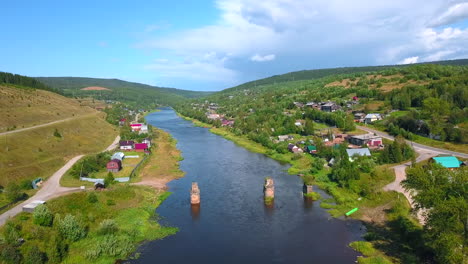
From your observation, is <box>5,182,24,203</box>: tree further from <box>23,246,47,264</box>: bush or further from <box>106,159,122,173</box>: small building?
<box>106,159,122,173</box>: small building

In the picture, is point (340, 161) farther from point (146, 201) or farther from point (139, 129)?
point (139, 129)

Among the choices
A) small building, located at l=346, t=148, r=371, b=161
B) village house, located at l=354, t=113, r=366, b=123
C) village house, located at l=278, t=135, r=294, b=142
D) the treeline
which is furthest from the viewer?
the treeline

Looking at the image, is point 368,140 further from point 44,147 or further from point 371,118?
point 44,147

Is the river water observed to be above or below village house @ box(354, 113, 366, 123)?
below

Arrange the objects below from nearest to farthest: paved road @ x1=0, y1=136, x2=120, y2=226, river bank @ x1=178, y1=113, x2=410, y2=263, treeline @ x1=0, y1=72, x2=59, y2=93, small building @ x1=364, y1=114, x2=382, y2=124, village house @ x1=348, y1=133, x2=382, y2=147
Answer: river bank @ x1=178, y1=113, x2=410, y2=263 < paved road @ x1=0, y1=136, x2=120, y2=226 < village house @ x1=348, y1=133, x2=382, y2=147 < small building @ x1=364, y1=114, x2=382, y2=124 < treeline @ x1=0, y1=72, x2=59, y2=93

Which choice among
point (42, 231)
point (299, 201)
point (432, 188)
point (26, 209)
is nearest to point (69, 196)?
point (26, 209)

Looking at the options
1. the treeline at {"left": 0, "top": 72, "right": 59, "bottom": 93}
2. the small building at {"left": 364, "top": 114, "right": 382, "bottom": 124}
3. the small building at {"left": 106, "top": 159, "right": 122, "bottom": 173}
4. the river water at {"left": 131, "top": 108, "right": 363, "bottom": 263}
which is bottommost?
the river water at {"left": 131, "top": 108, "right": 363, "bottom": 263}

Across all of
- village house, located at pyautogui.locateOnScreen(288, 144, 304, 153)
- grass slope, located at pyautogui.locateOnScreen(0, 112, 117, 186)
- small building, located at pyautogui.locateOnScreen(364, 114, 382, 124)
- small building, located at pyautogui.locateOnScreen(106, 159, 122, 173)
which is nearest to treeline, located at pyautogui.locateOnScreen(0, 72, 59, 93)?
grass slope, located at pyautogui.locateOnScreen(0, 112, 117, 186)
